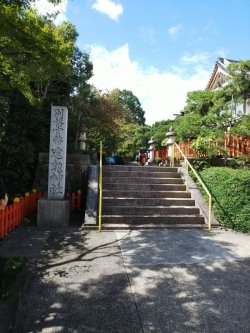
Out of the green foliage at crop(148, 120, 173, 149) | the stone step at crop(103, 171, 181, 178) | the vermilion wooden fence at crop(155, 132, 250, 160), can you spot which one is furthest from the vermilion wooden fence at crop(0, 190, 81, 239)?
the green foliage at crop(148, 120, 173, 149)

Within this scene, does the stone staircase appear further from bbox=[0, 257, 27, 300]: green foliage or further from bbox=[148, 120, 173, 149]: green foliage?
bbox=[148, 120, 173, 149]: green foliage

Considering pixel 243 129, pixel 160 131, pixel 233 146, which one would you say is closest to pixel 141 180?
pixel 233 146

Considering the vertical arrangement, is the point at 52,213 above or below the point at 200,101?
below

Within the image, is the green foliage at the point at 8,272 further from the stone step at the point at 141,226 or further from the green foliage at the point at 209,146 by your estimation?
the green foliage at the point at 209,146

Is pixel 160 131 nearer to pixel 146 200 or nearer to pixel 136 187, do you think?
pixel 136 187

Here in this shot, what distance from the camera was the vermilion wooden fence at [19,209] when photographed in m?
7.08

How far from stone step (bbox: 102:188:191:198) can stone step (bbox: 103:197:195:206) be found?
1.05 ft

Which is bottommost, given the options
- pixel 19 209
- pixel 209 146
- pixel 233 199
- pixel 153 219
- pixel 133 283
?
pixel 133 283

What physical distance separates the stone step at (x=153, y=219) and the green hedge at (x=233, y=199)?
687 mm

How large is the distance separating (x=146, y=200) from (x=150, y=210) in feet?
1.65

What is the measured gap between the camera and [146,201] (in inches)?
367

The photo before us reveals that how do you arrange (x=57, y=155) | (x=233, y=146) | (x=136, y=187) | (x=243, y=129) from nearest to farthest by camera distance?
1. (x=57, y=155)
2. (x=136, y=187)
3. (x=243, y=129)
4. (x=233, y=146)

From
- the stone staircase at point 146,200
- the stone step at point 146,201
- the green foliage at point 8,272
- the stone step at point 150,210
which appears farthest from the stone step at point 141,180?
the green foliage at point 8,272

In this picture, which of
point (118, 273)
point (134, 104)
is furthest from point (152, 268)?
point (134, 104)
